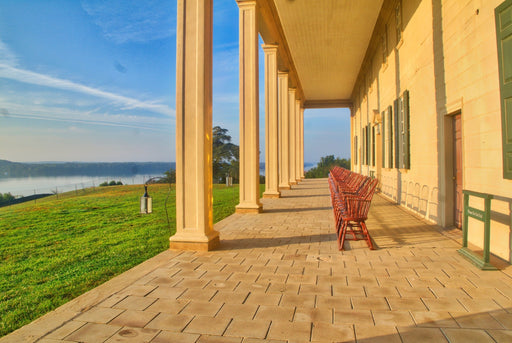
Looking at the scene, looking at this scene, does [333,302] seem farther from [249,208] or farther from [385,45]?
[385,45]

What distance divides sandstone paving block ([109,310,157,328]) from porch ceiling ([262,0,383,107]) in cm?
928

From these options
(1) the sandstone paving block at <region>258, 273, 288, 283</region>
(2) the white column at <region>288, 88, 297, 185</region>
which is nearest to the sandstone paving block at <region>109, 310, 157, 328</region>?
(1) the sandstone paving block at <region>258, 273, 288, 283</region>

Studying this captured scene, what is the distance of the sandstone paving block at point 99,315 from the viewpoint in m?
2.56

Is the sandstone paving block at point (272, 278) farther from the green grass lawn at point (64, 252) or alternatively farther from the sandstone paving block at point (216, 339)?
the green grass lawn at point (64, 252)

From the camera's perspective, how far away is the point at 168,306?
2.81 metres

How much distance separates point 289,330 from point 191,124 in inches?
126

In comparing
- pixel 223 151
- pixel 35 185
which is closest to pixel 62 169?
pixel 35 185

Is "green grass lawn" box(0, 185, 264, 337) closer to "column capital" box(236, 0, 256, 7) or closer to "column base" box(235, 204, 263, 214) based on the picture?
"column base" box(235, 204, 263, 214)

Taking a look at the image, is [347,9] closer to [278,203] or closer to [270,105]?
[270,105]

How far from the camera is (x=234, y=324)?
245cm

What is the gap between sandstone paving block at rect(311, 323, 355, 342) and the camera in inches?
87.1

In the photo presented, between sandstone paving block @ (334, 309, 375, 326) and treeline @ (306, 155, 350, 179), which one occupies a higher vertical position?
treeline @ (306, 155, 350, 179)

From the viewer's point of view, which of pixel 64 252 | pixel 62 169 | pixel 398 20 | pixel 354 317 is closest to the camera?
pixel 354 317

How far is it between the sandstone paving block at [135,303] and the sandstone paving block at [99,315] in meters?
0.08
